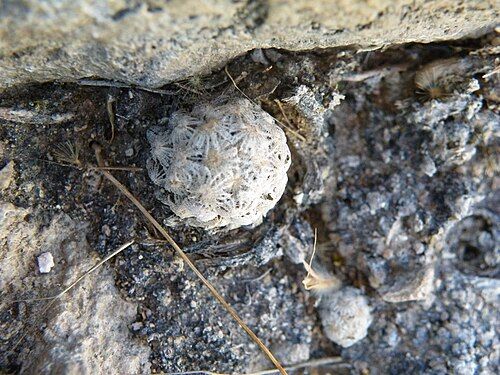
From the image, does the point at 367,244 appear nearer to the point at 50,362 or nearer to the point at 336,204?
the point at 336,204

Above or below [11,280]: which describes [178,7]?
above

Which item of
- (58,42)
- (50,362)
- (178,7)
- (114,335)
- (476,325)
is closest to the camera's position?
(178,7)

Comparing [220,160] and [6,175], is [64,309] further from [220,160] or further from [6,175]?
[220,160]

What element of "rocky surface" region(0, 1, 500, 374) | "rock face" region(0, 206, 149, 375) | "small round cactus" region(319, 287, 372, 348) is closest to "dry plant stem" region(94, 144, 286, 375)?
"rocky surface" region(0, 1, 500, 374)

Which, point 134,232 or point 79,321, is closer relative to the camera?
point 79,321

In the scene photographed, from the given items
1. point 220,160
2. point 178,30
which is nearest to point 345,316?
point 220,160

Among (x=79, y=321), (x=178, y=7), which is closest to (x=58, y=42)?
(x=178, y=7)

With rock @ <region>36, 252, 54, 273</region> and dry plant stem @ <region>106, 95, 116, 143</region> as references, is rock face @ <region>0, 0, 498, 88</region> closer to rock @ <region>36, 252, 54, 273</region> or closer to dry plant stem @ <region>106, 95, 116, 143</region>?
Result: dry plant stem @ <region>106, 95, 116, 143</region>
